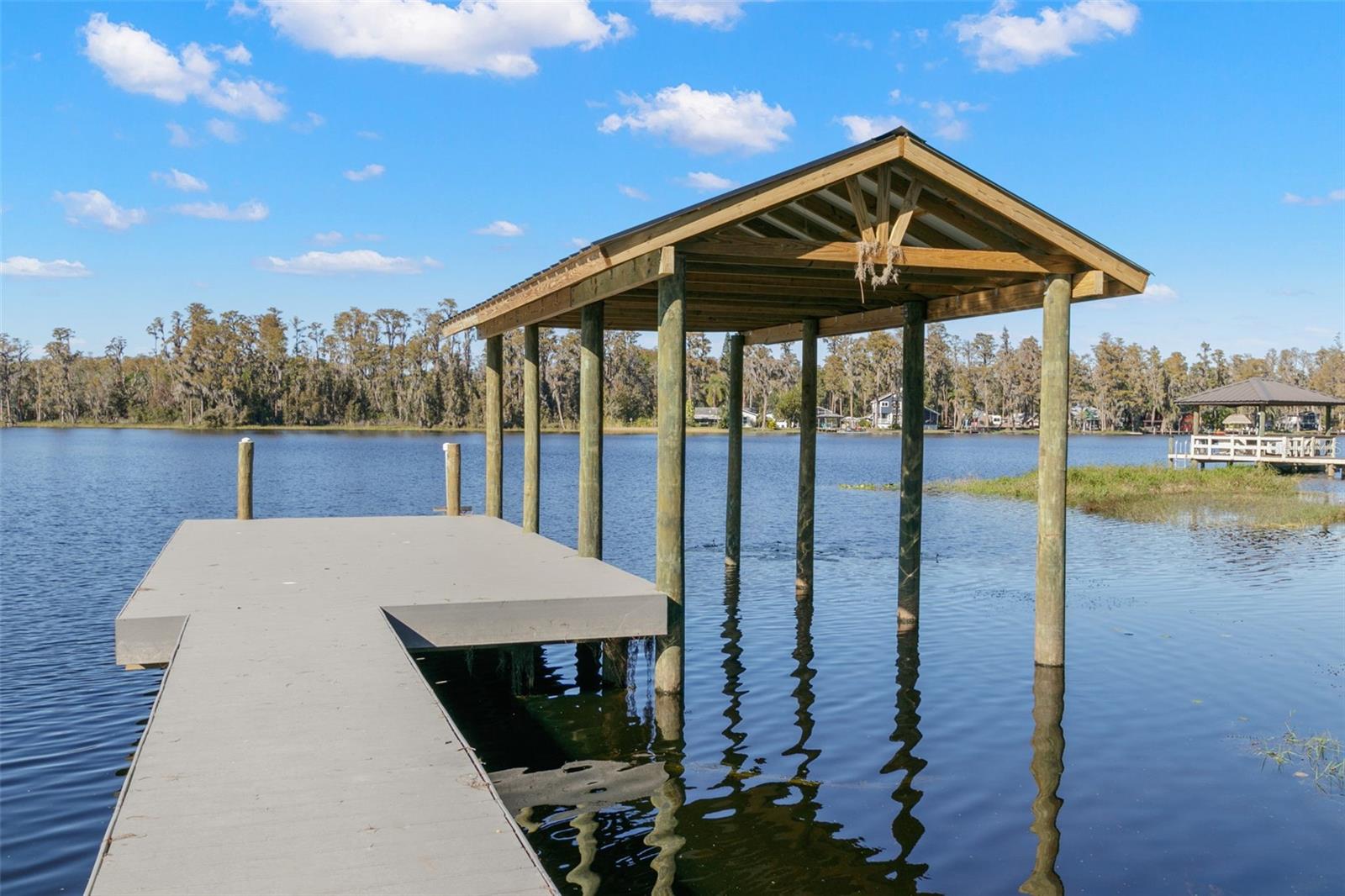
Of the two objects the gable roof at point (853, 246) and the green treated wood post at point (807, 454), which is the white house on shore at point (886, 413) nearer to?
the green treated wood post at point (807, 454)

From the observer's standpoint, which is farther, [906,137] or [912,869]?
[906,137]

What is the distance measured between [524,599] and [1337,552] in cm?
2147

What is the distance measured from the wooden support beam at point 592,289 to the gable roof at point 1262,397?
138ft

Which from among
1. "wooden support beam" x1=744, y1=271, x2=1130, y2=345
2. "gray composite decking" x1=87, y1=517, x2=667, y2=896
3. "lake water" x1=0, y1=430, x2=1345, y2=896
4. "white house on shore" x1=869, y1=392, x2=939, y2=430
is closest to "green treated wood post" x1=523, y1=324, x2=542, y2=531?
"lake water" x1=0, y1=430, x2=1345, y2=896

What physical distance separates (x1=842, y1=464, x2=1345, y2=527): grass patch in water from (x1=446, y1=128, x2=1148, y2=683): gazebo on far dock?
2055 centimetres

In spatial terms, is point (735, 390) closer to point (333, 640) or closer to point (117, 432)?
point (333, 640)

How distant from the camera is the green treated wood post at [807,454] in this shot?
17.4 meters

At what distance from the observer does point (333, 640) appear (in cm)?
872

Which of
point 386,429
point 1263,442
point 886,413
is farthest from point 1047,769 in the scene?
point 886,413

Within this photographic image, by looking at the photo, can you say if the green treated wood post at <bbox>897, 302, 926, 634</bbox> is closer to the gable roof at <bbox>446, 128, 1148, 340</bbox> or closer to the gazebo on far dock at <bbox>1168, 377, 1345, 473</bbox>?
the gable roof at <bbox>446, 128, 1148, 340</bbox>

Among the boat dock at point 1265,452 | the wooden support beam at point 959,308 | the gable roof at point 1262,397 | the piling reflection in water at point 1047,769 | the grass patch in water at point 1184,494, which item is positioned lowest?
the piling reflection in water at point 1047,769

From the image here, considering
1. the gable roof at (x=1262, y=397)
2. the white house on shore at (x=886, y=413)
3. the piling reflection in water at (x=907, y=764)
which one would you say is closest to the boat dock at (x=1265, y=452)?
the gable roof at (x=1262, y=397)

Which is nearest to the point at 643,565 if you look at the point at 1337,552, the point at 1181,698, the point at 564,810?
the point at 1181,698

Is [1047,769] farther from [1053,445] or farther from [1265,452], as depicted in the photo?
[1265,452]
